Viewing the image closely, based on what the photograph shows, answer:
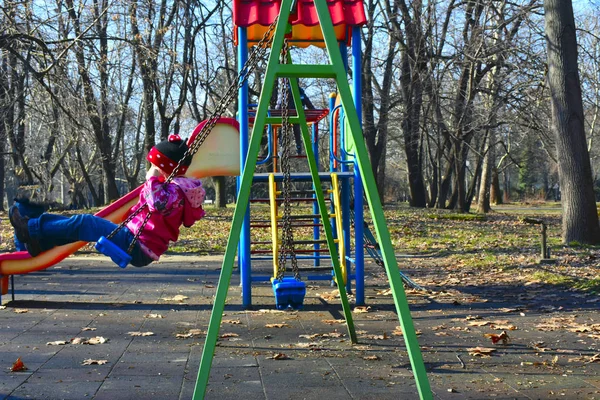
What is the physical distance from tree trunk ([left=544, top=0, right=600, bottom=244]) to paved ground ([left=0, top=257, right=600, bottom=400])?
399 cm

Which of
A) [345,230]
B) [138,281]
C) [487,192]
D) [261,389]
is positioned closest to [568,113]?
[345,230]

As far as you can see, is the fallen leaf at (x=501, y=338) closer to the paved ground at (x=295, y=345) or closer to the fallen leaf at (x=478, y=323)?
the paved ground at (x=295, y=345)

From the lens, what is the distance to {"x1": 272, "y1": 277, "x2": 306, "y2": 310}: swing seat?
6.30 metres

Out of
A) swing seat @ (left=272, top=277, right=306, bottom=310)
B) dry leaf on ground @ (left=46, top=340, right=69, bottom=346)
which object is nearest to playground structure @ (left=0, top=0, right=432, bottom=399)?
swing seat @ (left=272, top=277, right=306, bottom=310)

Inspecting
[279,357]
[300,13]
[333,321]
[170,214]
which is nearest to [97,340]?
[170,214]

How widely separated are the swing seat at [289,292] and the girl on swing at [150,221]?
3.15 feet

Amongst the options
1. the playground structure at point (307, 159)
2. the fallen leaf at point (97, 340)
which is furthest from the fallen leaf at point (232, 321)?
the fallen leaf at point (97, 340)

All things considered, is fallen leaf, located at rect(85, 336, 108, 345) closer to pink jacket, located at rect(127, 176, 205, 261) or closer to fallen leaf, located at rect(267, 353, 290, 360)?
pink jacket, located at rect(127, 176, 205, 261)

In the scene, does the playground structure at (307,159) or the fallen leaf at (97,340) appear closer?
the playground structure at (307,159)

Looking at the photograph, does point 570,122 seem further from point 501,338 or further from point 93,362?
point 93,362

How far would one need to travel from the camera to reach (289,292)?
6.32 metres

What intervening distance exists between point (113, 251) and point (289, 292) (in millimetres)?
1592

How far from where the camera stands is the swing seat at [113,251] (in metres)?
5.80

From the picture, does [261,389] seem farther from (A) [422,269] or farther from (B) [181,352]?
(A) [422,269]
